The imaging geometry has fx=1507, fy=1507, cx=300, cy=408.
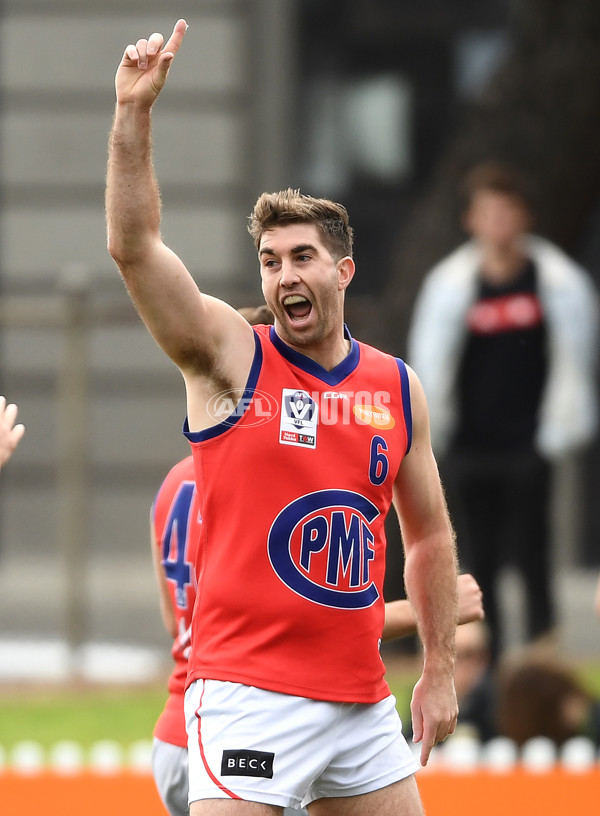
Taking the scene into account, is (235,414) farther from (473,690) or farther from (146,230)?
(473,690)

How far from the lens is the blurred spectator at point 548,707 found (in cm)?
683

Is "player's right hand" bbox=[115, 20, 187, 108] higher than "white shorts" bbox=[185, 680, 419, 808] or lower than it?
higher

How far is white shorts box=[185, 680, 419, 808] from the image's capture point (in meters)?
3.61

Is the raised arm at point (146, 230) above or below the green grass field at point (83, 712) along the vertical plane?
above

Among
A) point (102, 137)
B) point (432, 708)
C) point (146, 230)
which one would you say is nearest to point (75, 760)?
point (432, 708)

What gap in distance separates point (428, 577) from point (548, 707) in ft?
9.71

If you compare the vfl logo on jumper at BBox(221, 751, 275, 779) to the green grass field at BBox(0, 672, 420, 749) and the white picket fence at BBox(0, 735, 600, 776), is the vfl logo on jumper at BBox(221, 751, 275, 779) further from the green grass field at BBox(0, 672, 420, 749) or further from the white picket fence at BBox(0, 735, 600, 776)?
the green grass field at BBox(0, 672, 420, 749)

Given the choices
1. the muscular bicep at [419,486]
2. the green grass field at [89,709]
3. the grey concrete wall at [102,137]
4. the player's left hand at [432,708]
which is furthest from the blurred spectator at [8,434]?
the grey concrete wall at [102,137]

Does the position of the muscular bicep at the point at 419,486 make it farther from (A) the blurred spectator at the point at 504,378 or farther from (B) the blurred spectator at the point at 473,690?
(A) the blurred spectator at the point at 504,378

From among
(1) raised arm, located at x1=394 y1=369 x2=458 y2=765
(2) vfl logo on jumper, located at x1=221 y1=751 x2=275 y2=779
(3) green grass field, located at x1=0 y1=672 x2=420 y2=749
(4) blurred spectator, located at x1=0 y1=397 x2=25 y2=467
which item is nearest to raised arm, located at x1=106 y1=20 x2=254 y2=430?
(4) blurred spectator, located at x1=0 y1=397 x2=25 y2=467

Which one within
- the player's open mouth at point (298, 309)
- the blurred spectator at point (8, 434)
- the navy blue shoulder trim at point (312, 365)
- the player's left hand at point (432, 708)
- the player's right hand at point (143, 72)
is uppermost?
the player's right hand at point (143, 72)

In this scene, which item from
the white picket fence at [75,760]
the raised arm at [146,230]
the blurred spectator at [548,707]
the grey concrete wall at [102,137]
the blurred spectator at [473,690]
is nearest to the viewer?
the raised arm at [146,230]

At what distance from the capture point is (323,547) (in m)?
3.76

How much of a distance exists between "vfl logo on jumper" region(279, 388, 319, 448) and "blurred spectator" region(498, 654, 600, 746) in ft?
11.3
